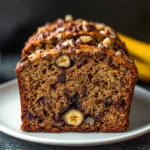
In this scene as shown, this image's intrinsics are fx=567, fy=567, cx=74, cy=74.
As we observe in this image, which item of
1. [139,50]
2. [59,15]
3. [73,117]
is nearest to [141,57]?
[139,50]

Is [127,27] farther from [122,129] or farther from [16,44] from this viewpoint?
[122,129]

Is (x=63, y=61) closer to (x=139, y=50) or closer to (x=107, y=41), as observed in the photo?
(x=107, y=41)

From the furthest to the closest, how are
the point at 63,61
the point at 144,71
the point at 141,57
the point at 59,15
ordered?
the point at 59,15, the point at 141,57, the point at 144,71, the point at 63,61

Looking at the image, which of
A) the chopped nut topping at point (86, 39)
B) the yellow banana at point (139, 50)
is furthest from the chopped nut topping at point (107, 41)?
the yellow banana at point (139, 50)

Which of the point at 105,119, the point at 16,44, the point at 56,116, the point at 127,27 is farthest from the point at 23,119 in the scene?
the point at 127,27

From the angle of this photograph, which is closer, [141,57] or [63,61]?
[63,61]

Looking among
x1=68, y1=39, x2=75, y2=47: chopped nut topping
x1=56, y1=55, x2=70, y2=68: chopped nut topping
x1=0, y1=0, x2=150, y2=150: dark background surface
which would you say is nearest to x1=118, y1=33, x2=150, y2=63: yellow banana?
x1=0, y1=0, x2=150, y2=150: dark background surface

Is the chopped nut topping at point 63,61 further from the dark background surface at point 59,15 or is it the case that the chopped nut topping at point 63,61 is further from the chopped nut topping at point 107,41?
the dark background surface at point 59,15
